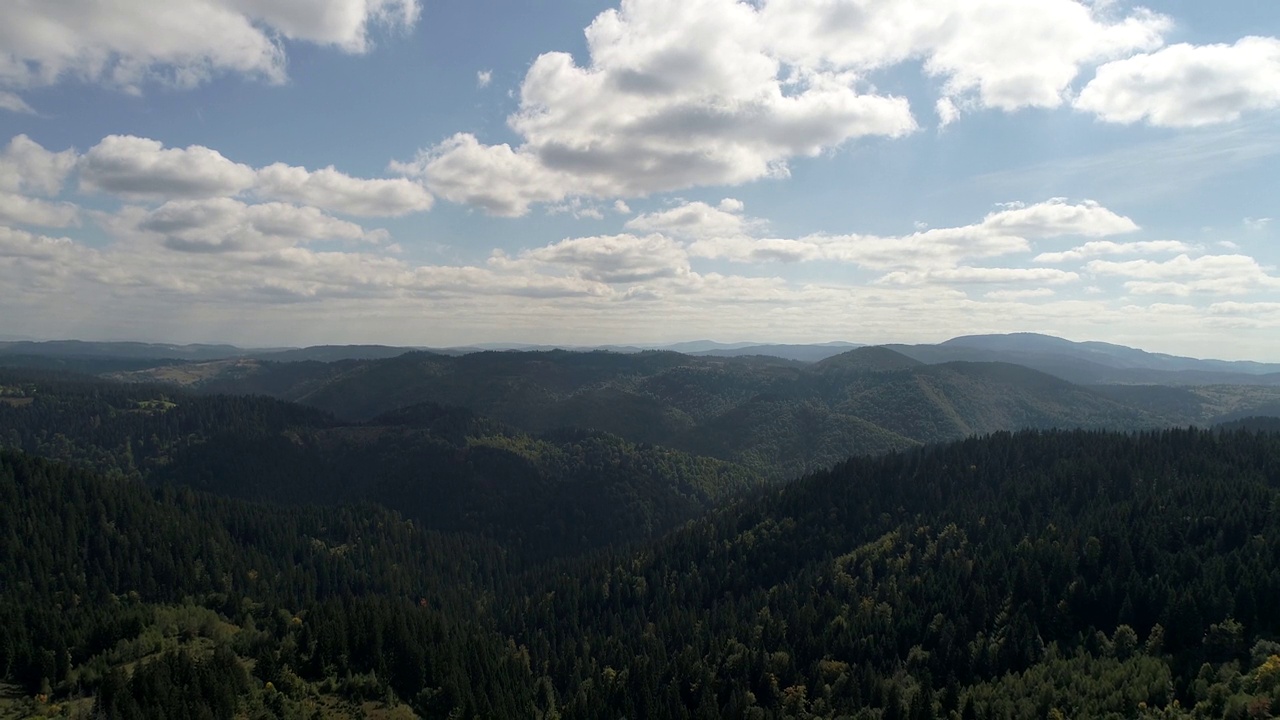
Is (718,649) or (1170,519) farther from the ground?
(1170,519)

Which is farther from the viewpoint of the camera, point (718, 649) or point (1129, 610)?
point (718, 649)

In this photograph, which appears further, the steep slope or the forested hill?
the steep slope

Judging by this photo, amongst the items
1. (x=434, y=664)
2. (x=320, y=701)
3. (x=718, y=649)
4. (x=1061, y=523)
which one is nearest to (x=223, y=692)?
(x=320, y=701)

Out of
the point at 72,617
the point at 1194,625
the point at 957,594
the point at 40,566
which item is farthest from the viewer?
the point at 40,566

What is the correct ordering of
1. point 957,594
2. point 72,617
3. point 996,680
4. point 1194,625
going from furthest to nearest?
point 957,594 < point 72,617 < point 996,680 < point 1194,625

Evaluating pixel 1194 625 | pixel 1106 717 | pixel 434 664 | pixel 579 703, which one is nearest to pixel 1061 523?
pixel 1194 625

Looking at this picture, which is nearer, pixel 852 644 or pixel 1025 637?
pixel 1025 637

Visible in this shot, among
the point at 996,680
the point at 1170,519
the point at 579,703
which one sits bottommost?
the point at 579,703

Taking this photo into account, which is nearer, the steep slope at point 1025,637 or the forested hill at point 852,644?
the forested hill at point 852,644

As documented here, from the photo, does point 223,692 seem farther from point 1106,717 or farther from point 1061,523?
point 1061,523

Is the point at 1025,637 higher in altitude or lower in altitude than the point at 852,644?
higher
